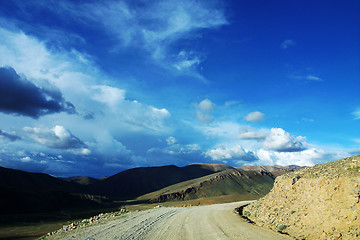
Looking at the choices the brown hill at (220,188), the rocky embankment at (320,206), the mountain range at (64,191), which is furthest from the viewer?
the brown hill at (220,188)

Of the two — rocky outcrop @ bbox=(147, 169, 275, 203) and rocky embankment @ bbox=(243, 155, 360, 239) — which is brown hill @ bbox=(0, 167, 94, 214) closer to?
rocky outcrop @ bbox=(147, 169, 275, 203)

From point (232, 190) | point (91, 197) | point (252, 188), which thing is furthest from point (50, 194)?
point (252, 188)

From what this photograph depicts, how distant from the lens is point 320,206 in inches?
536

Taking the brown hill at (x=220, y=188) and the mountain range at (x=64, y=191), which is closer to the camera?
the mountain range at (x=64, y=191)

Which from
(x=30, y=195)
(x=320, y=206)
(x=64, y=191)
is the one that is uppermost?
(x=320, y=206)

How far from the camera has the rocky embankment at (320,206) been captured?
11.7 meters

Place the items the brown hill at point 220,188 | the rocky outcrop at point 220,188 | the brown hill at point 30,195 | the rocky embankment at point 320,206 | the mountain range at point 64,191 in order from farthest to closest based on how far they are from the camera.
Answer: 1. the rocky outcrop at point 220,188
2. the brown hill at point 220,188
3. the mountain range at point 64,191
4. the brown hill at point 30,195
5. the rocky embankment at point 320,206

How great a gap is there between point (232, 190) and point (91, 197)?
85511mm

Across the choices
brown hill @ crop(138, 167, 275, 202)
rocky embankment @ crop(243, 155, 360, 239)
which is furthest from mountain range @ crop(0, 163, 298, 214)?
rocky embankment @ crop(243, 155, 360, 239)

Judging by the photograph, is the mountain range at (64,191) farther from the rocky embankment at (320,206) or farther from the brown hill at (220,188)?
the rocky embankment at (320,206)

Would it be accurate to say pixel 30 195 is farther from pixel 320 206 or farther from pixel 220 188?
pixel 320 206

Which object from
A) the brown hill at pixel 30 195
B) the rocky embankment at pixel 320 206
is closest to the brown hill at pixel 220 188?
the brown hill at pixel 30 195

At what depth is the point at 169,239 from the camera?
514 inches

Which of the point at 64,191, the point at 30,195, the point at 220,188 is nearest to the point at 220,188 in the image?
the point at 220,188
